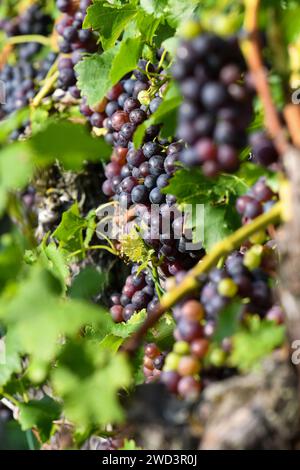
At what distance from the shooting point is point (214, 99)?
2.51ft

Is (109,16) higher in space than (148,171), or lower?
higher

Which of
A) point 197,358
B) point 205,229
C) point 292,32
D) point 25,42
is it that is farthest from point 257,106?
point 25,42

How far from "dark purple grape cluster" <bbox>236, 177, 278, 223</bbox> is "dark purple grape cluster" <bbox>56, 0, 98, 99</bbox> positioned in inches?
39.4

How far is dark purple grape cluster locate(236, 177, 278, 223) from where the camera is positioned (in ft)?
3.05

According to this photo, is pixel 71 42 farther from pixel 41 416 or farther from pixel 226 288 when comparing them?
pixel 226 288

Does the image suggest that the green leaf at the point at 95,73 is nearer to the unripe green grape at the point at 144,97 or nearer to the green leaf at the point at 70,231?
the unripe green grape at the point at 144,97

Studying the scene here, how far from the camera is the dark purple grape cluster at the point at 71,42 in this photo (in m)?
1.86

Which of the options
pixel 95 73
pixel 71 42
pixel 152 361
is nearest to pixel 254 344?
pixel 152 361

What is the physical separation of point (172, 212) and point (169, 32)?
35cm

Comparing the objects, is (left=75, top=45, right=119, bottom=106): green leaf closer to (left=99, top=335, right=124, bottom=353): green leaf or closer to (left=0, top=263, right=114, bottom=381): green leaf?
(left=99, top=335, right=124, bottom=353): green leaf

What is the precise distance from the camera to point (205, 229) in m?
1.18

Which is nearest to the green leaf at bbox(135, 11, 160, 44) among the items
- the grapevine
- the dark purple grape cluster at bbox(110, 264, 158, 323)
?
the grapevine

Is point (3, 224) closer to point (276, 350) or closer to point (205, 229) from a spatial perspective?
point (205, 229)

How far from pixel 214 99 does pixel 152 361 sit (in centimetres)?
62
